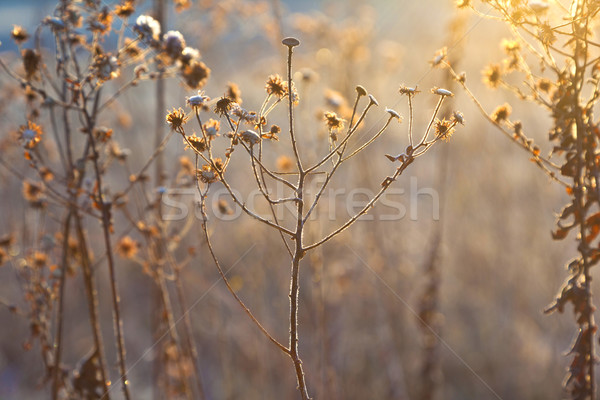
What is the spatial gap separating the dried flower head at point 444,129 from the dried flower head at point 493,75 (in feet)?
2.81

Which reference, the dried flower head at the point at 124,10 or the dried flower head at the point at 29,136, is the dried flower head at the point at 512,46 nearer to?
the dried flower head at the point at 124,10

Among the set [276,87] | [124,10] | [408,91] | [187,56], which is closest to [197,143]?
[276,87]

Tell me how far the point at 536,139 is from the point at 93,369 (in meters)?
5.97

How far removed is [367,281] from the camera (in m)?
5.66

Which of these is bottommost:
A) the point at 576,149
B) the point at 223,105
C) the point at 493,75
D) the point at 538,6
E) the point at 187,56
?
the point at 223,105

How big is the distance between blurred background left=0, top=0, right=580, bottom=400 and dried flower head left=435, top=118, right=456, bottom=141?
2398mm

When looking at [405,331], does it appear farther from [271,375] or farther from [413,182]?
[413,182]

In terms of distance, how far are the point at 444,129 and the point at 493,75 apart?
3.02 feet

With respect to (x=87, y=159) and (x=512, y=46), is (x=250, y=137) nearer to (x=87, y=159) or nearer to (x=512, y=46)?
(x=87, y=159)

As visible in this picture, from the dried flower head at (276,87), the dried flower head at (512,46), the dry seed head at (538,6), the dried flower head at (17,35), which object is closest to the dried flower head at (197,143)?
the dried flower head at (276,87)

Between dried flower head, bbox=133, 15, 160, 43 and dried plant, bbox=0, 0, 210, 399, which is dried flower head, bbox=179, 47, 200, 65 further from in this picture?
dried flower head, bbox=133, 15, 160, 43

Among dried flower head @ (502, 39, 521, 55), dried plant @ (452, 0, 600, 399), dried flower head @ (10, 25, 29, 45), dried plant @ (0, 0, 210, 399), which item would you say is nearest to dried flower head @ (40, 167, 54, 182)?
dried plant @ (0, 0, 210, 399)

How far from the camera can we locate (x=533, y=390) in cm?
541

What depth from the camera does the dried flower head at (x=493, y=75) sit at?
2551mm
